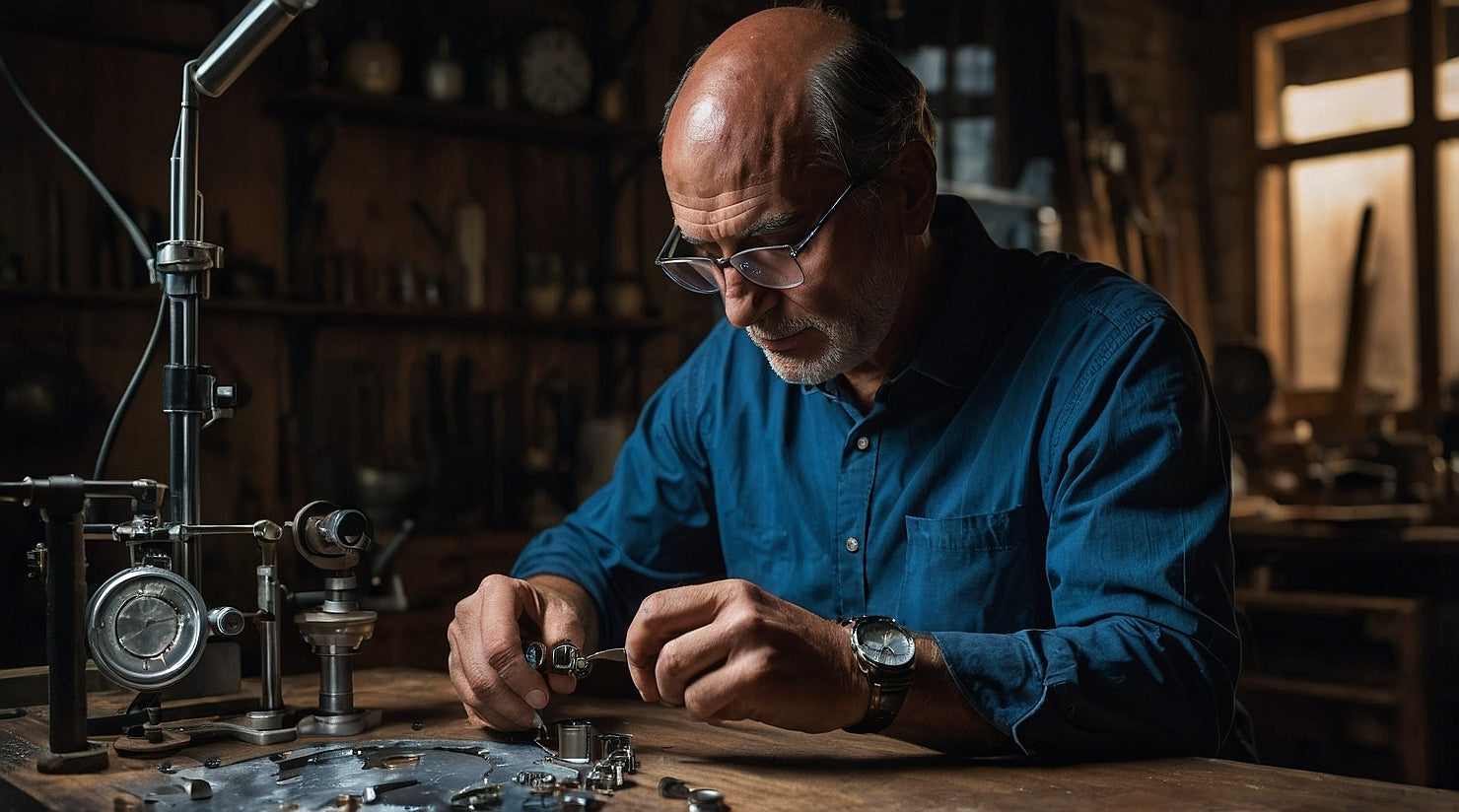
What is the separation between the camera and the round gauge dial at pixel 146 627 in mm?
1362

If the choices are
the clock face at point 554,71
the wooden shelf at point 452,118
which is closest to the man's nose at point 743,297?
the wooden shelf at point 452,118

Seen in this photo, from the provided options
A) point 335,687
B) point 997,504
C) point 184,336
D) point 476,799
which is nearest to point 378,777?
point 476,799

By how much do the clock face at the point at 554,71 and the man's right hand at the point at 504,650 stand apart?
3.23 metres

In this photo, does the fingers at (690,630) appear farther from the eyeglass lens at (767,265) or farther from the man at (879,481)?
the eyeglass lens at (767,265)

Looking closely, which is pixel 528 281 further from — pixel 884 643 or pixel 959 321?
pixel 884 643

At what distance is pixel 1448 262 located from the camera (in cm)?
599

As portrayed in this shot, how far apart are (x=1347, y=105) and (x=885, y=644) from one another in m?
6.16

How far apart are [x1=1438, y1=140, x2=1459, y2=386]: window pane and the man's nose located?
213 inches

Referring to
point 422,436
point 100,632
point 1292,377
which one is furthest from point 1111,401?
point 1292,377

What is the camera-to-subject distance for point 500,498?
4570 mm

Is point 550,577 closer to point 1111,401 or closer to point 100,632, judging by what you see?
point 100,632

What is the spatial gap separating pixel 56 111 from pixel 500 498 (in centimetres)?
185

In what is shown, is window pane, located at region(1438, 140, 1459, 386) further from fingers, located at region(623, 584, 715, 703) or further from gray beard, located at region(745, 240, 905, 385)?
fingers, located at region(623, 584, 715, 703)

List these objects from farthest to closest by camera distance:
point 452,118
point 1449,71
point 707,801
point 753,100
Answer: point 1449,71, point 452,118, point 753,100, point 707,801
